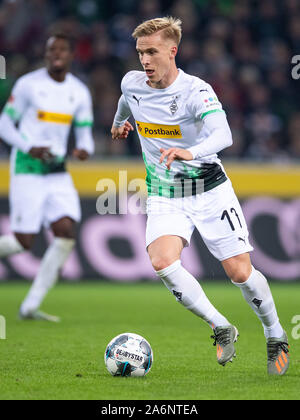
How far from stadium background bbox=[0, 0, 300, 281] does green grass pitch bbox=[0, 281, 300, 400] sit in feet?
2.46

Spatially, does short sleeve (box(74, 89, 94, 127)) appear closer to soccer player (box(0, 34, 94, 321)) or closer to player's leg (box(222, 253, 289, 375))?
soccer player (box(0, 34, 94, 321))

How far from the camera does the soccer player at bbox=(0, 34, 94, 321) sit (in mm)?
9062

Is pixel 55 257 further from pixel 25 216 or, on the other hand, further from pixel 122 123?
pixel 122 123

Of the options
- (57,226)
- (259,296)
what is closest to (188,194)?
(259,296)

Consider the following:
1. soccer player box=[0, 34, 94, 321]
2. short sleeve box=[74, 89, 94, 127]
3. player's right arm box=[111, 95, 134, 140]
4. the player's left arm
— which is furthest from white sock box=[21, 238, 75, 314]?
player's right arm box=[111, 95, 134, 140]

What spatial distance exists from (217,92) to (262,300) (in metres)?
8.23

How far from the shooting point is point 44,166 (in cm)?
918

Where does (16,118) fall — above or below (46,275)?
above

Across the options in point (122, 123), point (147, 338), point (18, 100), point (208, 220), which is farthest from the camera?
point (18, 100)

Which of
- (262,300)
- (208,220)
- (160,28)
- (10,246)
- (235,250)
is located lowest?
(10,246)

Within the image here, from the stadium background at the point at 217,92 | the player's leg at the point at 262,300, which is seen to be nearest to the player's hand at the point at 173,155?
the player's leg at the point at 262,300

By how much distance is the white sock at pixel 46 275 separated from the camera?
8.93 meters
